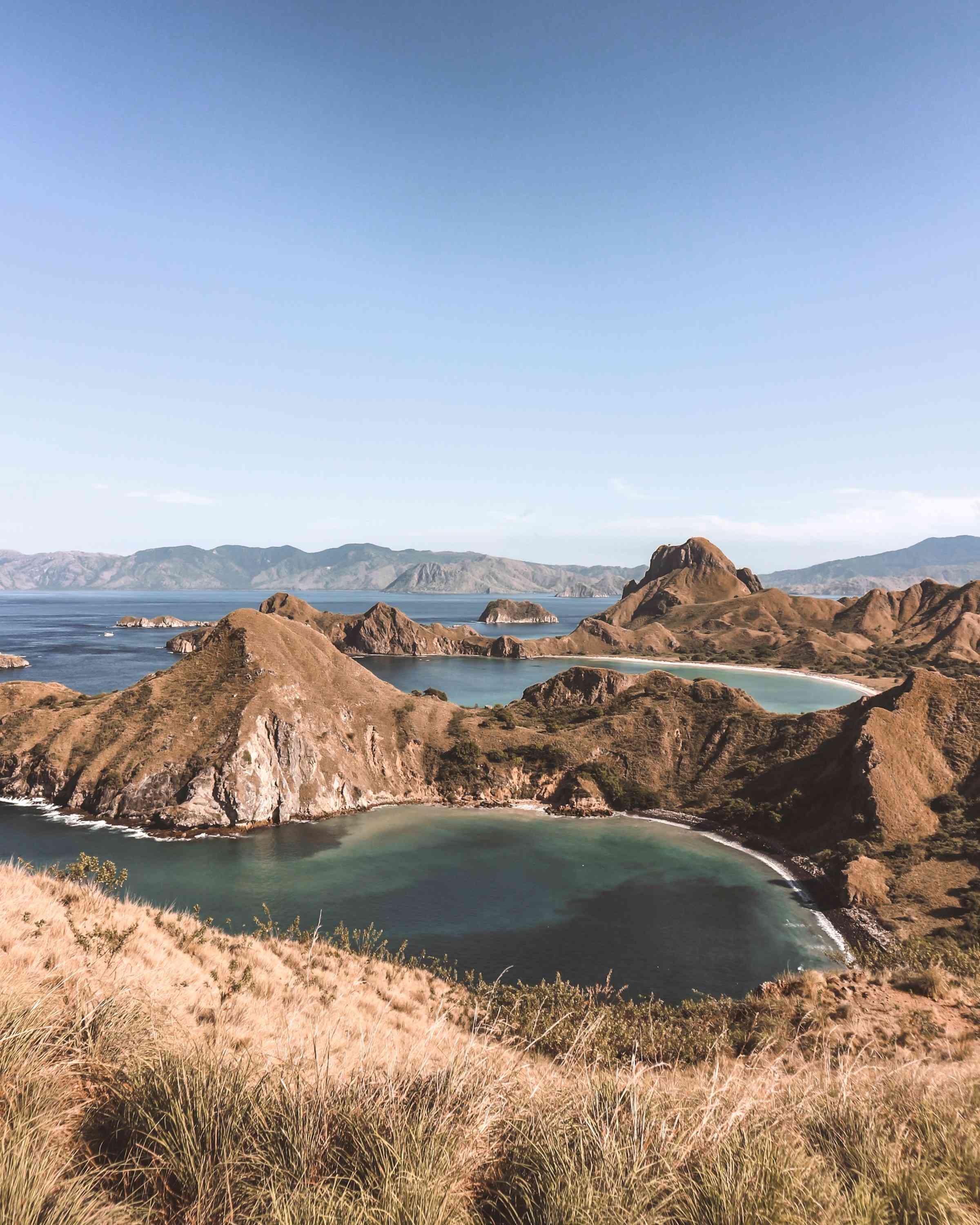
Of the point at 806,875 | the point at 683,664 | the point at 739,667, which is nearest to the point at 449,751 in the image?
the point at 806,875

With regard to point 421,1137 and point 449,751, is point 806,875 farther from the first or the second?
point 421,1137

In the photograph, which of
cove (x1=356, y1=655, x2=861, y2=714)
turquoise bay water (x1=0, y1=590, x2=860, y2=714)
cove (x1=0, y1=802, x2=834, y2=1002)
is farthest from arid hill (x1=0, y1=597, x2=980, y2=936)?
turquoise bay water (x1=0, y1=590, x2=860, y2=714)

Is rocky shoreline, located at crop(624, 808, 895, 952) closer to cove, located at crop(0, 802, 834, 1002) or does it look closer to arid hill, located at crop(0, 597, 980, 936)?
cove, located at crop(0, 802, 834, 1002)

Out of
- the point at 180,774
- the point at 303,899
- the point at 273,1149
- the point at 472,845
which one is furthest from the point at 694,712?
the point at 273,1149

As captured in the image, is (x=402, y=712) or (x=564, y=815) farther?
(x=402, y=712)

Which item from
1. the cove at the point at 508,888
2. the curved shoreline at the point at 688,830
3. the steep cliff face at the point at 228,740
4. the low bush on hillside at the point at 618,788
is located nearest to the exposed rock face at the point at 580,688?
the steep cliff face at the point at 228,740

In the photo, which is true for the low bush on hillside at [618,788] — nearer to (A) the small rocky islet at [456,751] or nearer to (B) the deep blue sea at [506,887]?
(A) the small rocky islet at [456,751]

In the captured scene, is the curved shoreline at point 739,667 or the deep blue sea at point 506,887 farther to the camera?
the curved shoreline at point 739,667

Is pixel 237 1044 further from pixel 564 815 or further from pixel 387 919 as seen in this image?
pixel 564 815
